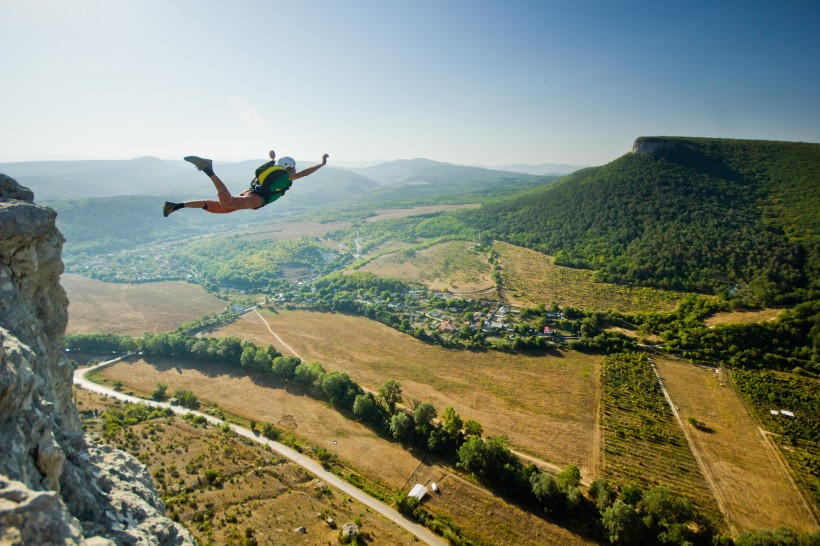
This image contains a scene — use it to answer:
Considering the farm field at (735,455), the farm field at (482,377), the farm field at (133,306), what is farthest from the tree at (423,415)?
the farm field at (133,306)

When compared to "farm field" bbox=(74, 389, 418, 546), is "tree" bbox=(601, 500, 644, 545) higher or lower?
higher

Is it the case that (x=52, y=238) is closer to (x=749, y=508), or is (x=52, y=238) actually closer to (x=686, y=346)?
(x=749, y=508)

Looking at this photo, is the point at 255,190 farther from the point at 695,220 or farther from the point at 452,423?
the point at 695,220

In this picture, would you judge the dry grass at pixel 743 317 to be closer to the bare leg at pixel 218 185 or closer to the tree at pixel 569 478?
the tree at pixel 569 478

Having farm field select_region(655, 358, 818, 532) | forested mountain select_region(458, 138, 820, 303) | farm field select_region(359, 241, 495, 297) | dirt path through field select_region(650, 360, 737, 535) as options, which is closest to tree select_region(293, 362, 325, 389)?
farm field select_region(359, 241, 495, 297)

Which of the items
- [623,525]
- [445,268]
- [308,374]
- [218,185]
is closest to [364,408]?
[308,374]

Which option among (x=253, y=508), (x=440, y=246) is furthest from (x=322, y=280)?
(x=253, y=508)

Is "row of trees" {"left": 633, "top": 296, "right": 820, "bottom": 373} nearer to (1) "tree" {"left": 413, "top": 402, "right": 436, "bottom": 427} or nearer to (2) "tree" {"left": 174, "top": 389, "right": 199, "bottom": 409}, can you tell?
(1) "tree" {"left": 413, "top": 402, "right": 436, "bottom": 427}
